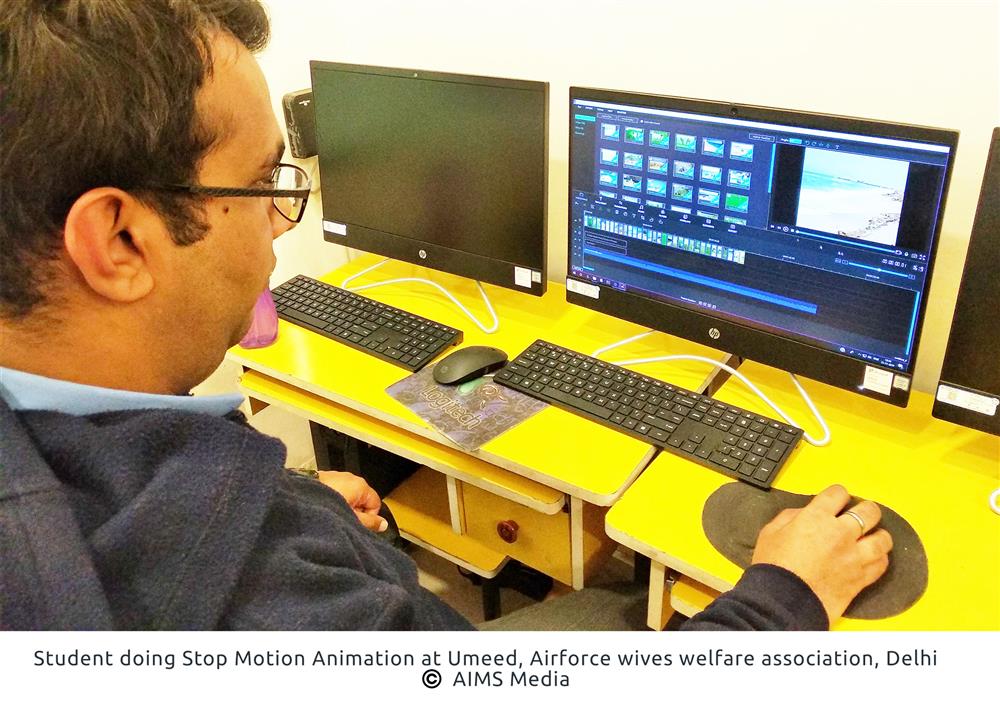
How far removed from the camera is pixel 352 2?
5.86ft

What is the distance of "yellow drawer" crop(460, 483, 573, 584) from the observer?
4.25 ft

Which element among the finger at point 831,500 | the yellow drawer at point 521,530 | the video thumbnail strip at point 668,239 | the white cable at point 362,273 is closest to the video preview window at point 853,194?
the video thumbnail strip at point 668,239

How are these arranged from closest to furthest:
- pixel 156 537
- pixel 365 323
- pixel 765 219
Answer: pixel 156 537
pixel 765 219
pixel 365 323

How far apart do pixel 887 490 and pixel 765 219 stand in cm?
44

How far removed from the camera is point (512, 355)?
1.47 meters

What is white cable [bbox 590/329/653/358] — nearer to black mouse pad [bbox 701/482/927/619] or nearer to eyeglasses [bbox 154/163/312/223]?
black mouse pad [bbox 701/482/927/619]

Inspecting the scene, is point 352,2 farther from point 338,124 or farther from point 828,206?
point 828,206

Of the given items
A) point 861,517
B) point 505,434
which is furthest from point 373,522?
point 861,517

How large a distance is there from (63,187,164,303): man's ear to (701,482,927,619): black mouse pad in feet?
2.48

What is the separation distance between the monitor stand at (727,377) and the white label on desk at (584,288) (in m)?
0.10

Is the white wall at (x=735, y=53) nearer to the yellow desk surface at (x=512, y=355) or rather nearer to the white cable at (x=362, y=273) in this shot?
the yellow desk surface at (x=512, y=355)

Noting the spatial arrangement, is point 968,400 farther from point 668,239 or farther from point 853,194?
point 668,239

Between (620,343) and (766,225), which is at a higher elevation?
(766,225)

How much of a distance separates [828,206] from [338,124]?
102 cm
